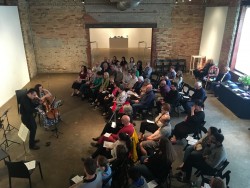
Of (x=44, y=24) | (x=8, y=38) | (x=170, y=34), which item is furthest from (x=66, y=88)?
A: (x=170, y=34)

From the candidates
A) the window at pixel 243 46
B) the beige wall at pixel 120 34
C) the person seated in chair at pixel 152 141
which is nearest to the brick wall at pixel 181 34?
the window at pixel 243 46

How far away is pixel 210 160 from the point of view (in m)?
4.11

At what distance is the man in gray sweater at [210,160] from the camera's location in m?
Answer: 4.03

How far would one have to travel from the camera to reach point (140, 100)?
23.0 feet

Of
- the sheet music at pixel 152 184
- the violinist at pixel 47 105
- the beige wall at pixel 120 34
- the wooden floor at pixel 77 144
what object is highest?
the beige wall at pixel 120 34

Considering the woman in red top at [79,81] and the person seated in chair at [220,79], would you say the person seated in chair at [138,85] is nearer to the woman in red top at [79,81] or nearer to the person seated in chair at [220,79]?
the woman in red top at [79,81]

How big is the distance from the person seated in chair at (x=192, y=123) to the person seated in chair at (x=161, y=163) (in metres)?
1.65

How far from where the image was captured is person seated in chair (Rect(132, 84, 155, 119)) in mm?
6704

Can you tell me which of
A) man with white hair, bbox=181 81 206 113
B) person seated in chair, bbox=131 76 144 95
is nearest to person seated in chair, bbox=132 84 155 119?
person seated in chair, bbox=131 76 144 95

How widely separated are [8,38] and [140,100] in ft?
19.1

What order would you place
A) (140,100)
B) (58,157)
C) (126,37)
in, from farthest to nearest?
(126,37)
(140,100)
(58,157)

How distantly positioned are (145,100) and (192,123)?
175cm

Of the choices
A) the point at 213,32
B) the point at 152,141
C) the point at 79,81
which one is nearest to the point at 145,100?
the point at 152,141

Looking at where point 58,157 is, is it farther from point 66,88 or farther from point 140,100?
point 66,88
